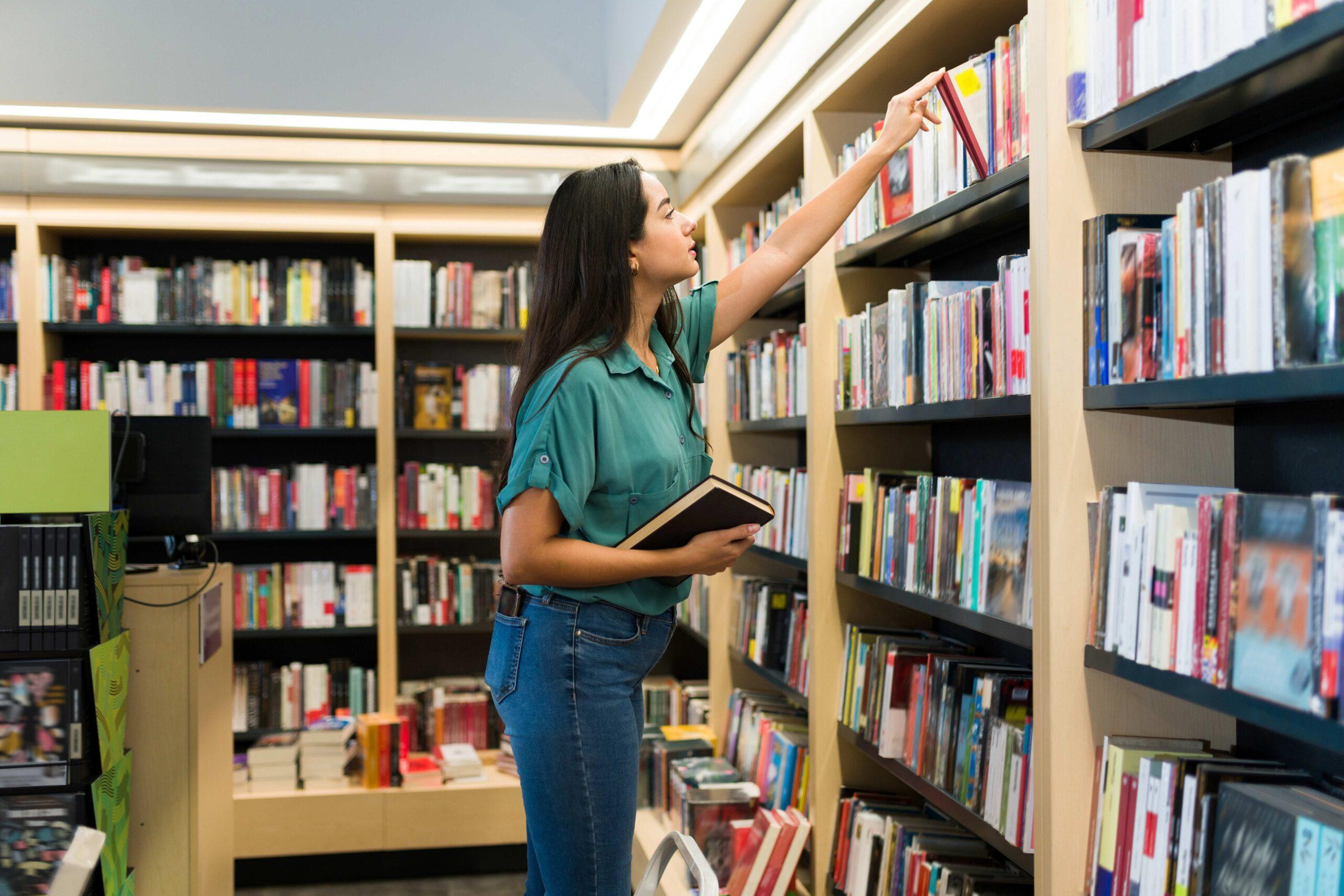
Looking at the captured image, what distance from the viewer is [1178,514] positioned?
1341mm

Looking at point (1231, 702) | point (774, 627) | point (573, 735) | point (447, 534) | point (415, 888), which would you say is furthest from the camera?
point (447, 534)

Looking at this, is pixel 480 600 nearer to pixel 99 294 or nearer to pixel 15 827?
pixel 99 294

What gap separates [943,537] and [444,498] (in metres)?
2.64

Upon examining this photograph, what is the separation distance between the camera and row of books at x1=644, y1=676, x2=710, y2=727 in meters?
3.94

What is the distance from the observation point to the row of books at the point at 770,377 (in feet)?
9.44

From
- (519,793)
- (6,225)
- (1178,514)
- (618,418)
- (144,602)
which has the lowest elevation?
(519,793)

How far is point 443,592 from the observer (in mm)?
4258

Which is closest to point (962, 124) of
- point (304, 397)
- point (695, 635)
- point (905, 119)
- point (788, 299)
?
point (905, 119)

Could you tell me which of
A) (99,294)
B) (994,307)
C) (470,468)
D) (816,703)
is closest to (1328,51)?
(994,307)

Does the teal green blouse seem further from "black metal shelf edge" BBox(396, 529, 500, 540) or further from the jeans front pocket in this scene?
"black metal shelf edge" BBox(396, 529, 500, 540)

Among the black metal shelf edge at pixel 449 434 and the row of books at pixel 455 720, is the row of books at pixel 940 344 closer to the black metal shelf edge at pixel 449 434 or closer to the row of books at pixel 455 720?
the black metal shelf edge at pixel 449 434

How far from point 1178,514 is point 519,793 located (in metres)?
3.12

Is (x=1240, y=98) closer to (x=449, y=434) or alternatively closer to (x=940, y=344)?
(x=940, y=344)

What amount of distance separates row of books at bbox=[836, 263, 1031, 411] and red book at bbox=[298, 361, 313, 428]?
2.40 meters
